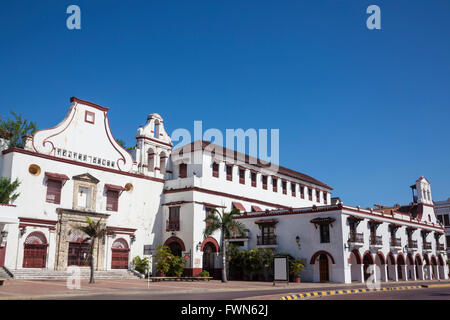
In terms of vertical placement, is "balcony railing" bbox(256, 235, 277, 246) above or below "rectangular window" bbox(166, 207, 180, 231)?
below

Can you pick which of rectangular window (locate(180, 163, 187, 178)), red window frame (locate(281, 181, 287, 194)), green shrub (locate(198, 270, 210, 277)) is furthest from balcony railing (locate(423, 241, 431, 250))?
rectangular window (locate(180, 163, 187, 178))

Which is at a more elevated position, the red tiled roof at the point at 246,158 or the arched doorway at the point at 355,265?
the red tiled roof at the point at 246,158

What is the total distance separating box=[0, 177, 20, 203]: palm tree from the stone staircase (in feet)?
15.1

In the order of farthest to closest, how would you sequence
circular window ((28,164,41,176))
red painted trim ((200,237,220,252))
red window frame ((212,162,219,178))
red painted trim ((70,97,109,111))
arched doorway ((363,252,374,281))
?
red window frame ((212,162,219,178))
red painted trim ((200,237,220,252))
arched doorway ((363,252,374,281))
red painted trim ((70,97,109,111))
circular window ((28,164,41,176))

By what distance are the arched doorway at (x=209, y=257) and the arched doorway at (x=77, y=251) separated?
10.2 metres

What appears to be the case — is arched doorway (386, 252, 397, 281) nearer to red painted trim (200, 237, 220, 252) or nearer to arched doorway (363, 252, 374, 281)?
arched doorway (363, 252, 374, 281)

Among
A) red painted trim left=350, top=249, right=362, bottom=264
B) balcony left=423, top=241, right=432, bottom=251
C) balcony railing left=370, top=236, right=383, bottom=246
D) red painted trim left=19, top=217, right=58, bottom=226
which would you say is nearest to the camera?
red painted trim left=19, top=217, right=58, bottom=226

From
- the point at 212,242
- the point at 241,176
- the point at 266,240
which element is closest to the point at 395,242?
the point at 266,240

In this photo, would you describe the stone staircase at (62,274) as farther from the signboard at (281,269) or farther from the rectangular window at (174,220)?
the signboard at (281,269)

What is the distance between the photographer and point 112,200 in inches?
1400

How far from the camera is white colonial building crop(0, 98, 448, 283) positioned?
3047 centimetres

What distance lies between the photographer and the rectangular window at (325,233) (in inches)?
1365

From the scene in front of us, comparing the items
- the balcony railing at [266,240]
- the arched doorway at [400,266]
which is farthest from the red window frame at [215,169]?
the arched doorway at [400,266]

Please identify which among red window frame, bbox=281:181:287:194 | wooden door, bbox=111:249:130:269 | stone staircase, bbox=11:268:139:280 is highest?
red window frame, bbox=281:181:287:194
